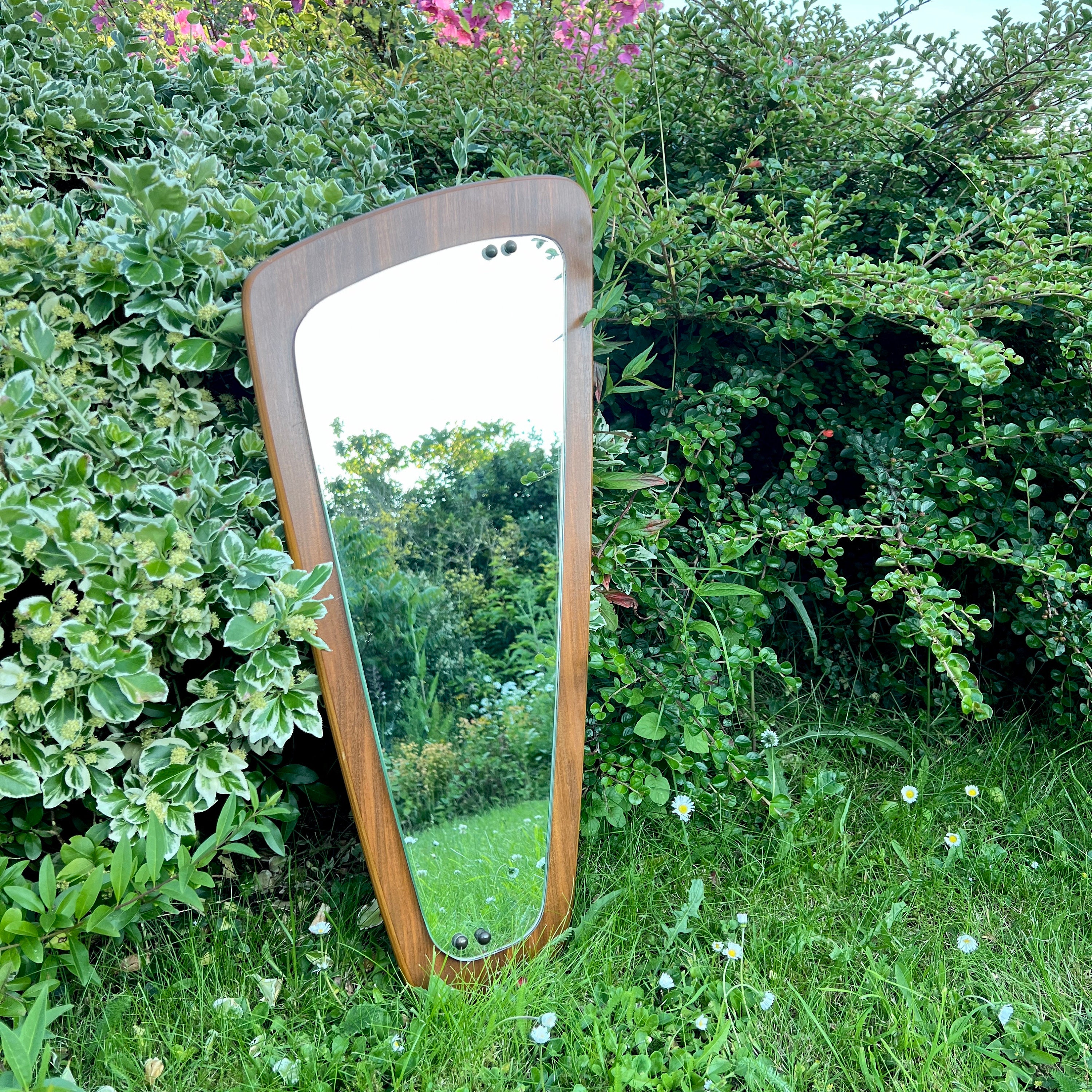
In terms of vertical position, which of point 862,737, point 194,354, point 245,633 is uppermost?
point 194,354

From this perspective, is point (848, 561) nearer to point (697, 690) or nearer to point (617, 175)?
point (697, 690)

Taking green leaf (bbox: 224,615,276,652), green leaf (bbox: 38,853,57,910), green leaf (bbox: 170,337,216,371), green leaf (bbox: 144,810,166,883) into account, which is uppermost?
green leaf (bbox: 170,337,216,371)

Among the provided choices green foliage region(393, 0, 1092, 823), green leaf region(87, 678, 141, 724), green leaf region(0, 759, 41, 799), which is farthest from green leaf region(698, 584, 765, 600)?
green leaf region(0, 759, 41, 799)

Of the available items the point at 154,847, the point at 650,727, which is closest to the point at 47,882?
the point at 154,847

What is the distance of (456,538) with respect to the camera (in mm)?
1387

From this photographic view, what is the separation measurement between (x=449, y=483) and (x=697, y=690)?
85 centimetres

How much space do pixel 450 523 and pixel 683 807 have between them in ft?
2.84

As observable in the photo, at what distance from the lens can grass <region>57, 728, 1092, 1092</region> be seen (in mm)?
1282

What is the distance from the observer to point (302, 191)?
4.78 ft

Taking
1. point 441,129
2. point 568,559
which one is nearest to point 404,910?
point 568,559

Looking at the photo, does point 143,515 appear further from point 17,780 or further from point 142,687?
point 17,780

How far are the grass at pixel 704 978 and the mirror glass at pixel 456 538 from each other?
20 cm

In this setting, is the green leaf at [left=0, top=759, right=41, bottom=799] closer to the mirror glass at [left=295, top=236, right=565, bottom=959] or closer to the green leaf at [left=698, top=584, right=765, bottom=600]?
the mirror glass at [left=295, top=236, right=565, bottom=959]

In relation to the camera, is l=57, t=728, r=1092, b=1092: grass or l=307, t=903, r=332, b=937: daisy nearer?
l=57, t=728, r=1092, b=1092: grass
